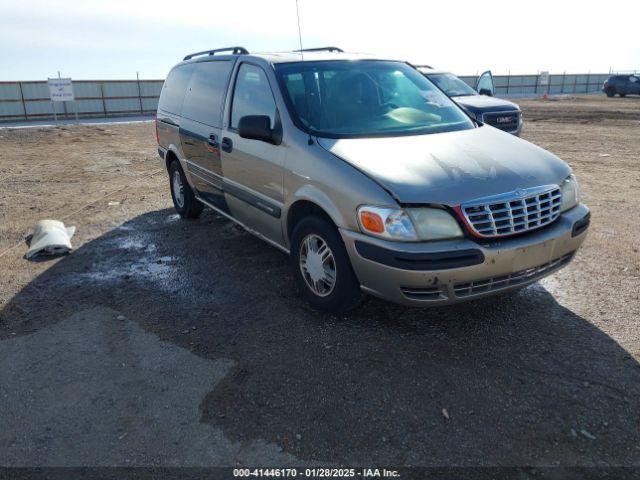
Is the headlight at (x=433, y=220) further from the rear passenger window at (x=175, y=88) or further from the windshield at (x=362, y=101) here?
the rear passenger window at (x=175, y=88)

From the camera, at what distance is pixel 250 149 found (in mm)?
4418

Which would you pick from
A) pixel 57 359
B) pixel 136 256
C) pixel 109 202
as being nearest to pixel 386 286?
pixel 57 359

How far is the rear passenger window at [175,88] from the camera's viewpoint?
606 cm

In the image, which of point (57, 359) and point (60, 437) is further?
point (57, 359)

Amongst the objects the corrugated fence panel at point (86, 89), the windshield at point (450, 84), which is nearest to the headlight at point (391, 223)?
the windshield at point (450, 84)

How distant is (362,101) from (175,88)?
302 centimetres

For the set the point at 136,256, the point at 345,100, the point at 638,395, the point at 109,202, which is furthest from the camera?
the point at 109,202

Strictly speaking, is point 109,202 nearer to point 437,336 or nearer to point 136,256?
point 136,256

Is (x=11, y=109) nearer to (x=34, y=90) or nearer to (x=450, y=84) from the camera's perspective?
(x=34, y=90)

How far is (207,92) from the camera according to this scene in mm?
5379

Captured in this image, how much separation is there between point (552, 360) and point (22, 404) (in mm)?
3218

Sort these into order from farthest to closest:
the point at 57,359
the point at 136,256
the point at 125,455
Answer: the point at 136,256 → the point at 57,359 → the point at 125,455

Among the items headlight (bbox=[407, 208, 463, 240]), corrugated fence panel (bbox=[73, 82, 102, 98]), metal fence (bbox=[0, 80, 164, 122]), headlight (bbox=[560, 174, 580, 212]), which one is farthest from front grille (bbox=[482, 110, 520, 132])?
corrugated fence panel (bbox=[73, 82, 102, 98])

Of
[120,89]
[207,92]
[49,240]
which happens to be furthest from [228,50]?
[120,89]
